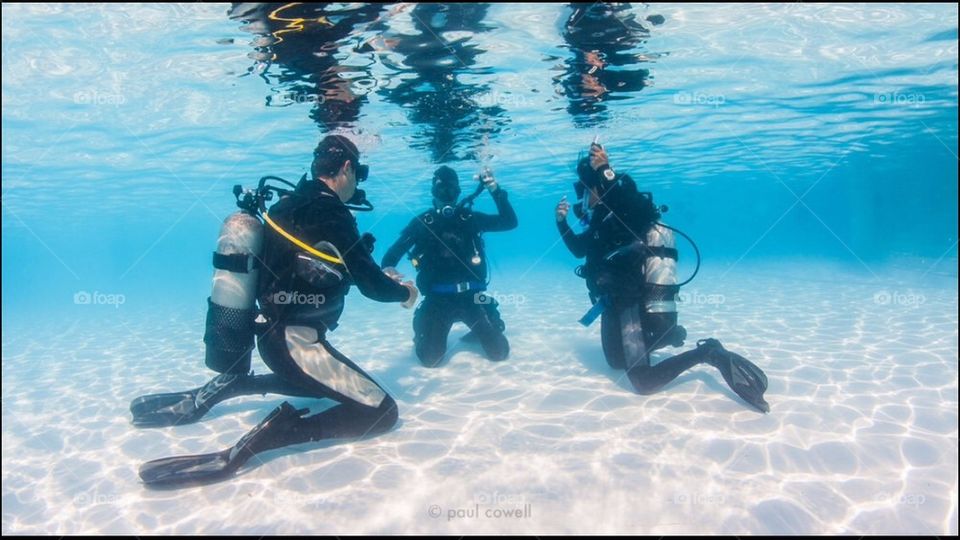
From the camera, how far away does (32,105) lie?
43.9ft

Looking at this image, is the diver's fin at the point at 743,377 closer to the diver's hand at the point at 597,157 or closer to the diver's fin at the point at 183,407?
the diver's hand at the point at 597,157

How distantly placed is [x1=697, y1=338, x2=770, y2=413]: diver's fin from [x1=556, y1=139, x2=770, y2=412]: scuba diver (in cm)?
2

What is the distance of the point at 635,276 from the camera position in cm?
702

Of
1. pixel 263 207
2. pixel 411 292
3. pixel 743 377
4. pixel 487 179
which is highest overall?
pixel 263 207

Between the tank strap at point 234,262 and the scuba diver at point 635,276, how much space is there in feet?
13.6

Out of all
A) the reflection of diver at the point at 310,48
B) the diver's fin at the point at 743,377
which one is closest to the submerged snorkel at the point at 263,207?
the reflection of diver at the point at 310,48

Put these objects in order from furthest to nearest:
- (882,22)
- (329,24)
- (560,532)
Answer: (882,22) < (329,24) < (560,532)

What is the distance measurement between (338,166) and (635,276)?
14.3 feet

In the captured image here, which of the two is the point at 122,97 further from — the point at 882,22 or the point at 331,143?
the point at 882,22

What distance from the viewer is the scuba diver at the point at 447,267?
9.31 meters

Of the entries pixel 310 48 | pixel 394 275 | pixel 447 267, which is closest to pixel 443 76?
pixel 310 48

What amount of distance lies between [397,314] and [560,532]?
15.2 metres

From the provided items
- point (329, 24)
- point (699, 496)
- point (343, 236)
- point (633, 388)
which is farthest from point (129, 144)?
Answer: point (699, 496)

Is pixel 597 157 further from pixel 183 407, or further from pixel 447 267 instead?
pixel 183 407
